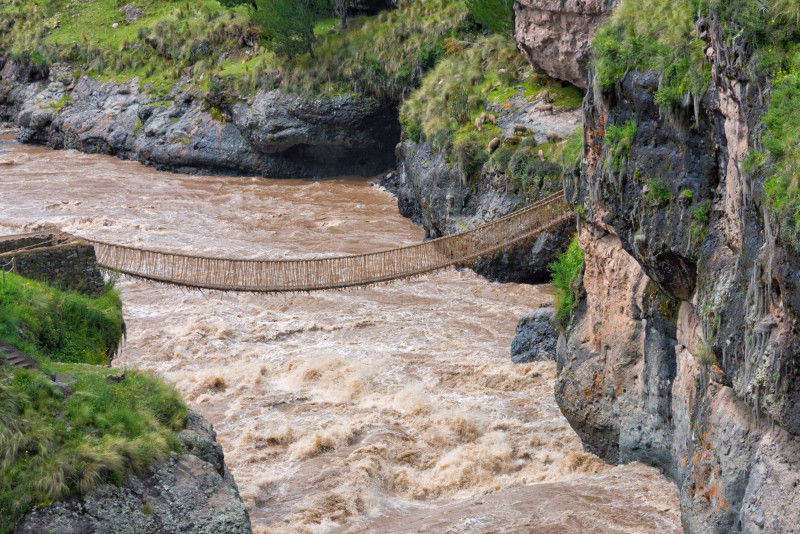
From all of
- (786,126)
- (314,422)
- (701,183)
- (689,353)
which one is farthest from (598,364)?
(786,126)

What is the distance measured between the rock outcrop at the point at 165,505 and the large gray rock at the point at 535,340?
6135mm

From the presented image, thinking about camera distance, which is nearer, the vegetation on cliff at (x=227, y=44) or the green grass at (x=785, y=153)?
the green grass at (x=785, y=153)

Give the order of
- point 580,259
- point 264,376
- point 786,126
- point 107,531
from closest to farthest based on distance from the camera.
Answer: point 786,126
point 107,531
point 580,259
point 264,376

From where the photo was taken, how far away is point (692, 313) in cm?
840

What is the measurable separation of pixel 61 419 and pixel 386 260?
770cm

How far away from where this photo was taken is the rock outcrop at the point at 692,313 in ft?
20.8

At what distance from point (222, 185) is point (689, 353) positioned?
66.8ft

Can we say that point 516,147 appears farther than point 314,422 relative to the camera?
Yes

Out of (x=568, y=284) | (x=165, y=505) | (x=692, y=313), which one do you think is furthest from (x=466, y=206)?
(x=165, y=505)

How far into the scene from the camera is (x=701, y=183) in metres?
7.82

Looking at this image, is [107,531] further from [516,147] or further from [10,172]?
[10,172]

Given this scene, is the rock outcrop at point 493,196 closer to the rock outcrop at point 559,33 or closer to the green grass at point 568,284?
the rock outcrop at point 559,33

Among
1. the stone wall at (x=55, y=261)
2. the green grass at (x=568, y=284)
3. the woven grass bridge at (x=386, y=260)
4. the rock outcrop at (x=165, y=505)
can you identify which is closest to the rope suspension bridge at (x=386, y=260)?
the woven grass bridge at (x=386, y=260)

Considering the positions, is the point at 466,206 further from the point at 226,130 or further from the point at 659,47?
the point at 226,130
